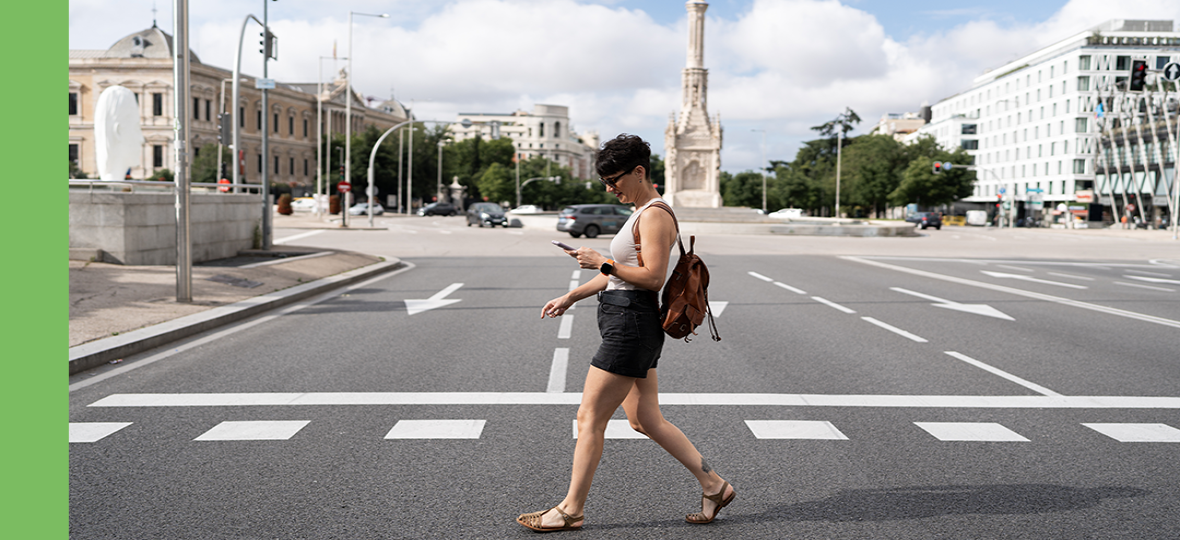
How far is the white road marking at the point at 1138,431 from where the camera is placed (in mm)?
5684

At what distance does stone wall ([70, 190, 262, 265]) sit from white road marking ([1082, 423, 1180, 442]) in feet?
38.3

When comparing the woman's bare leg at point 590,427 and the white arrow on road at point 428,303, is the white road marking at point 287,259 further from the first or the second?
the woman's bare leg at point 590,427

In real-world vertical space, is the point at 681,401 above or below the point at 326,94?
below

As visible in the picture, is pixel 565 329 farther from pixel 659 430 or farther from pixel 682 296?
pixel 682 296

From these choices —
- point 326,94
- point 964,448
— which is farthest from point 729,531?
point 326,94

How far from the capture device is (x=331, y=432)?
5.71 metres

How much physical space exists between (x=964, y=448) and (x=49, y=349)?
5.58 m

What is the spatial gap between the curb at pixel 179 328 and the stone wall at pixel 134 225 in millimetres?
1925

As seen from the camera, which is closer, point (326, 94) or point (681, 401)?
point (681, 401)

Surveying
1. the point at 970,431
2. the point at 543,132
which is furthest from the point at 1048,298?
the point at 543,132

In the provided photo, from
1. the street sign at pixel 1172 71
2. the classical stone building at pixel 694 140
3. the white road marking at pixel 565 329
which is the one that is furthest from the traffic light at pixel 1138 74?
the classical stone building at pixel 694 140

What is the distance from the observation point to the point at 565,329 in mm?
10766

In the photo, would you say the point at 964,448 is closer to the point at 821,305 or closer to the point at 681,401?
the point at 681,401

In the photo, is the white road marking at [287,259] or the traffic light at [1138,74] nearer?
the white road marking at [287,259]
